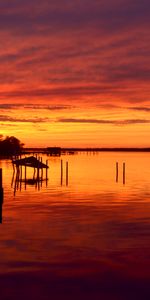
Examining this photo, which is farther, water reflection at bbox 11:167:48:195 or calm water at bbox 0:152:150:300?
water reflection at bbox 11:167:48:195

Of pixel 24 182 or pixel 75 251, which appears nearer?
pixel 75 251

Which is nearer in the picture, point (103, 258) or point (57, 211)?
point (103, 258)

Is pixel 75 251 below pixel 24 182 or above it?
below

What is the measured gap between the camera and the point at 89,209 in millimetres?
30859

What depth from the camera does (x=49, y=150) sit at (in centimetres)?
16800

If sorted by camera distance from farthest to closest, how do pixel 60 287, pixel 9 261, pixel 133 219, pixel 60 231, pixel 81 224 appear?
1. pixel 133 219
2. pixel 81 224
3. pixel 60 231
4. pixel 9 261
5. pixel 60 287

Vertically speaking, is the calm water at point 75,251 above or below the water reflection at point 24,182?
below

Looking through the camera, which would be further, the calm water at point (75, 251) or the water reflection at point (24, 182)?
the water reflection at point (24, 182)

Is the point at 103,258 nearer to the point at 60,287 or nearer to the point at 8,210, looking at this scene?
the point at 60,287

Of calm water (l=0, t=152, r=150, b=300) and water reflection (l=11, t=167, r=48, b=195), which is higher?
water reflection (l=11, t=167, r=48, b=195)

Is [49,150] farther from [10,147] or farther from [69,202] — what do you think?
[69,202]

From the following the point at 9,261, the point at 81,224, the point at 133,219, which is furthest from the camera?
the point at 133,219

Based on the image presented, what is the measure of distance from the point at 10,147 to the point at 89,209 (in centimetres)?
11497

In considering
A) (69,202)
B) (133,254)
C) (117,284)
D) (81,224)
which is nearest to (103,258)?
(133,254)
